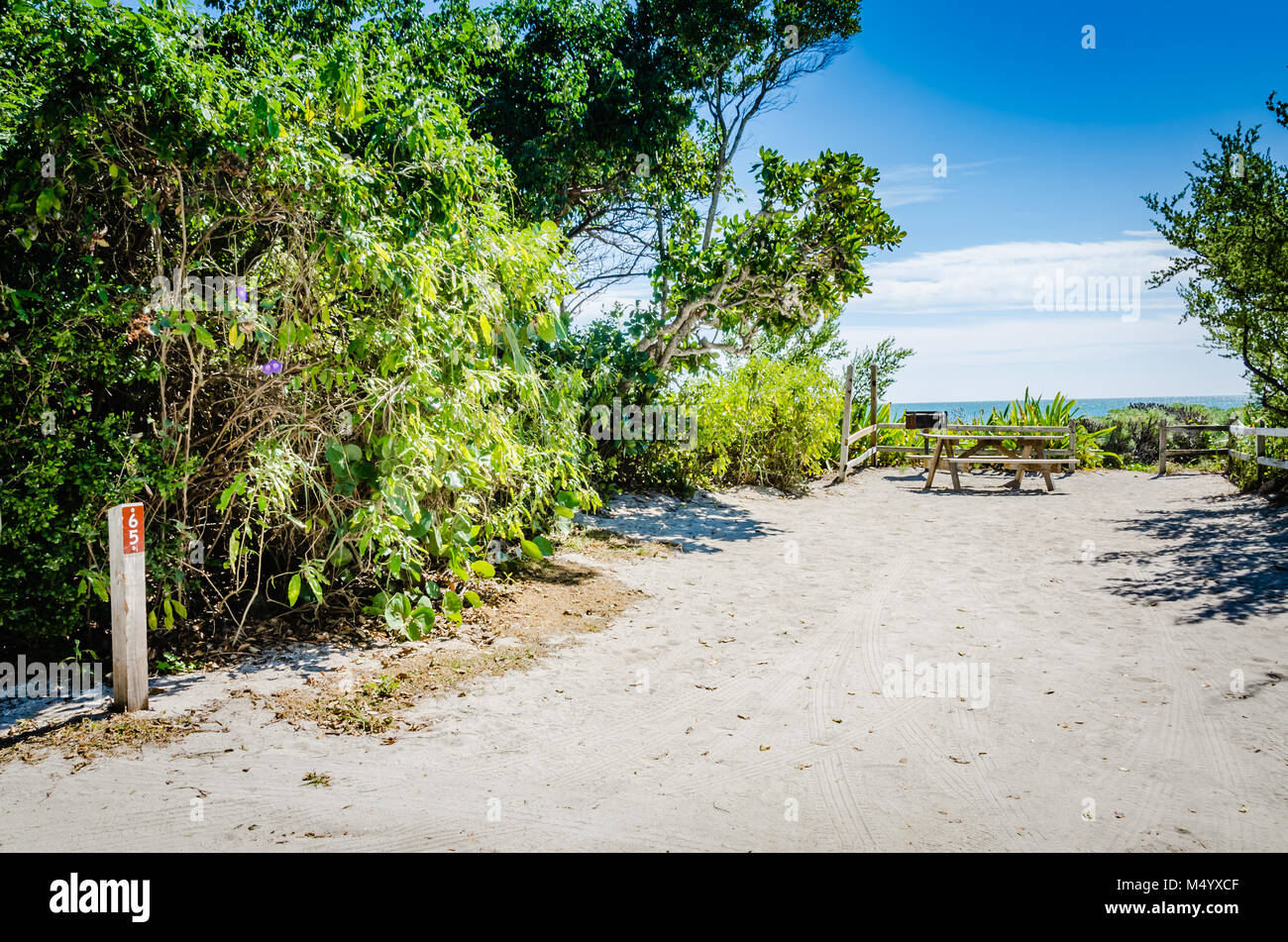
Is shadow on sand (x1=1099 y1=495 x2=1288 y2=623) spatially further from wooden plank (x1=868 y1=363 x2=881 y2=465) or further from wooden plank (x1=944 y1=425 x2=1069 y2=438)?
wooden plank (x1=868 y1=363 x2=881 y2=465)

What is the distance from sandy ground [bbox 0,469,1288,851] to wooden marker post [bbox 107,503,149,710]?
0.22m

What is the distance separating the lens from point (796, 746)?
154 inches

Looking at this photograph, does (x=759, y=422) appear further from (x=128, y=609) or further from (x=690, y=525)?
(x=128, y=609)

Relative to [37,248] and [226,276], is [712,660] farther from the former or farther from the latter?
[37,248]

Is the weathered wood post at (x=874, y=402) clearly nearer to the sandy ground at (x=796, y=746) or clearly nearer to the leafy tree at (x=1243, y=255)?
the leafy tree at (x=1243, y=255)

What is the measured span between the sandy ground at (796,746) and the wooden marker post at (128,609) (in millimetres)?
220

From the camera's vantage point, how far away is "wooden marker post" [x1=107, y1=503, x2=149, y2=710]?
3.95m

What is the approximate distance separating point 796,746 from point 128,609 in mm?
3618

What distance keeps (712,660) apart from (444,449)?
94.3 inches

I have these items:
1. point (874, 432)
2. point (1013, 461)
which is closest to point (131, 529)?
point (1013, 461)
